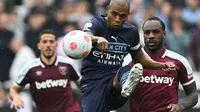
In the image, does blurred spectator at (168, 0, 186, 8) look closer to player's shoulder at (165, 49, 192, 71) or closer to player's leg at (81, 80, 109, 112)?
player's shoulder at (165, 49, 192, 71)

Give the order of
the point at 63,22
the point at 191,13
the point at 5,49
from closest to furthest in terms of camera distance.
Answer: the point at 5,49 → the point at 63,22 → the point at 191,13

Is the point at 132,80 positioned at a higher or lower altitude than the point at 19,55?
higher

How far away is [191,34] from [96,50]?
7.06 metres

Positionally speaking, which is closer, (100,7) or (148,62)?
(148,62)

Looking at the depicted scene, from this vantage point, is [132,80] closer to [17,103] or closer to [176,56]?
[176,56]

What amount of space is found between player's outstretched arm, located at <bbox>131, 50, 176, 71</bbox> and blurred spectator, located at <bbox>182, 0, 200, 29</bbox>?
699 cm

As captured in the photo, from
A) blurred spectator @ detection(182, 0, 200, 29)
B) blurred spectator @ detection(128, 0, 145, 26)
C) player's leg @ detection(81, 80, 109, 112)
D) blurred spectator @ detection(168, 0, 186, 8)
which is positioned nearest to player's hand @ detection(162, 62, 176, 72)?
player's leg @ detection(81, 80, 109, 112)

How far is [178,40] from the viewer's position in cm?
1634

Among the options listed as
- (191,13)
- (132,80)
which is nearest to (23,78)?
(132,80)

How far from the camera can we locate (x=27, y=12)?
54.7 ft

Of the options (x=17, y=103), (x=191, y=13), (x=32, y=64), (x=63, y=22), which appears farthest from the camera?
(x=191, y=13)

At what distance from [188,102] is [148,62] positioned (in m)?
0.76

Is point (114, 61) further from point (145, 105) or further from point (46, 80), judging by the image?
point (46, 80)

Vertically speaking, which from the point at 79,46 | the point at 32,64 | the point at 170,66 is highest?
the point at 79,46
